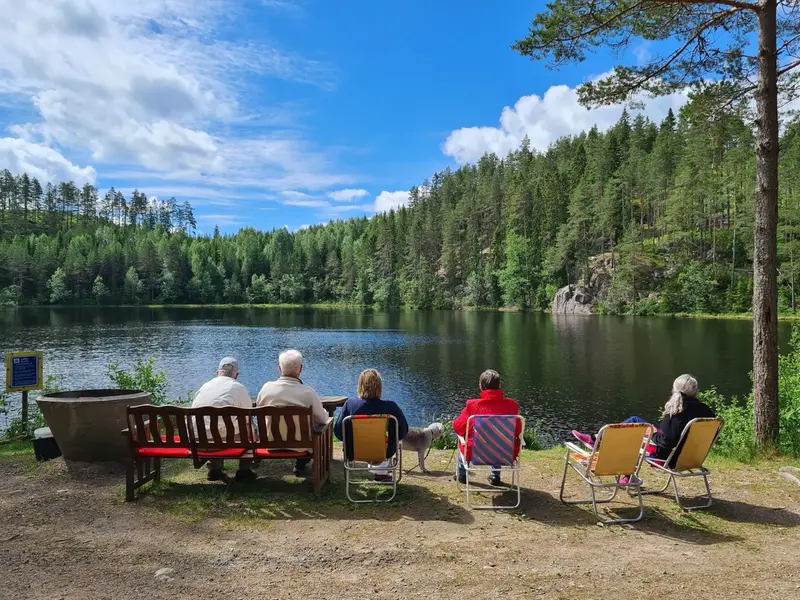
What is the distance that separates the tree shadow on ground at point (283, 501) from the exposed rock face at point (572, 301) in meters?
74.4

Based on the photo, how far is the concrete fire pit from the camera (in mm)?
6258

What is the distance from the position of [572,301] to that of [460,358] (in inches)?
1989

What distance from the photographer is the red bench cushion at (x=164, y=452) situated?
17.5 ft

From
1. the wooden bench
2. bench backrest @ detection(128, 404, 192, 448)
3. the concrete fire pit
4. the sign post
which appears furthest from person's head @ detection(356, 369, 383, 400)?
the sign post

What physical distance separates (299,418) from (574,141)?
120 m

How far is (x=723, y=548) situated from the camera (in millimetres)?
4410

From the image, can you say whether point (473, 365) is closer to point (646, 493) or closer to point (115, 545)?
point (646, 493)

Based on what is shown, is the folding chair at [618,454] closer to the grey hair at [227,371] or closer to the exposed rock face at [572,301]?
the grey hair at [227,371]

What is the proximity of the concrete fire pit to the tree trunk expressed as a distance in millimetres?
8138

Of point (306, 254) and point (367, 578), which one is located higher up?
point (306, 254)

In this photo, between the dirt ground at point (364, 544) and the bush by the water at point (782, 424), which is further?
the bush by the water at point (782, 424)

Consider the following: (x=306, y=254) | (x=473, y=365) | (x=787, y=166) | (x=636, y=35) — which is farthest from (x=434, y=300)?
(x=636, y=35)

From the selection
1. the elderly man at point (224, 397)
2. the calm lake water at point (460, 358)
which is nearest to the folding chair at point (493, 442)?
the elderly man at point (224, 397)

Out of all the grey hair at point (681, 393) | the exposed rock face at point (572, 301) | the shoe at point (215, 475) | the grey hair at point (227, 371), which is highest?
the exposed rock face at point (572, 301)
